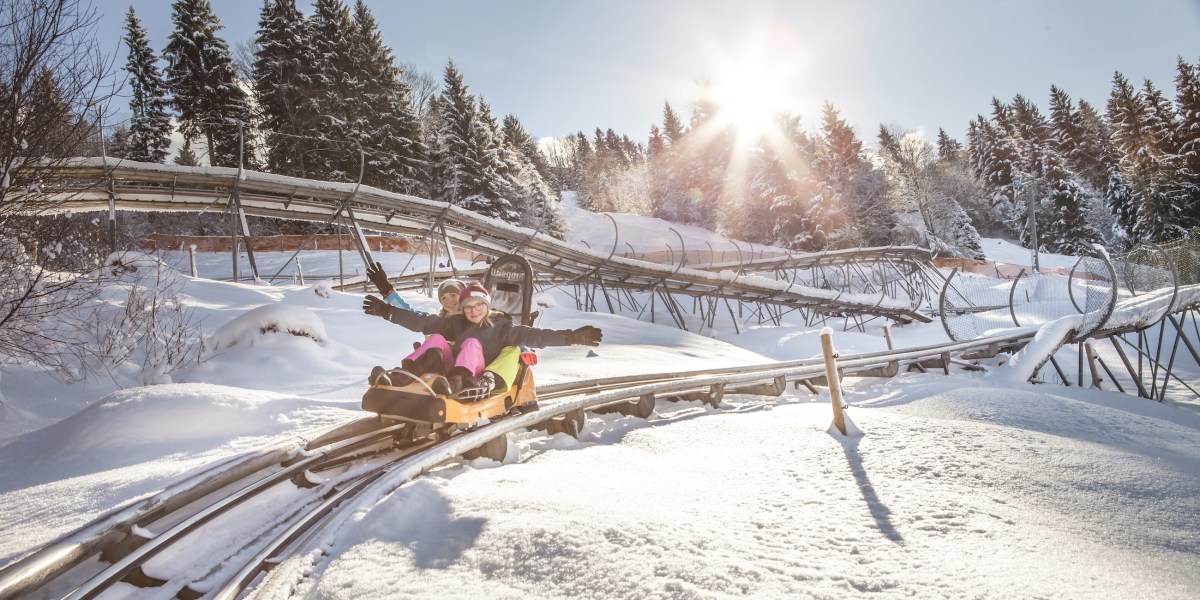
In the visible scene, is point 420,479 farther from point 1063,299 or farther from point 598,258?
point 1063,299

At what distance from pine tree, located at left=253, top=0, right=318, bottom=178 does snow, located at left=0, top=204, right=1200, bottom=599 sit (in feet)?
93.4

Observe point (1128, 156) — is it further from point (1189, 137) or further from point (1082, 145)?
point (1082, 145)

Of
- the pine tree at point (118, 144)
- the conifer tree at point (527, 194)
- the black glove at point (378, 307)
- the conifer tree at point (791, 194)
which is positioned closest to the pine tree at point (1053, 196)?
the conifer tree at point (791, 194)

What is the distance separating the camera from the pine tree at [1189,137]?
34.8 metres

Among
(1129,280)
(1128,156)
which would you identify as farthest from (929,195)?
(1129,280)

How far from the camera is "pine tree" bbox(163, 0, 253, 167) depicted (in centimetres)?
3212

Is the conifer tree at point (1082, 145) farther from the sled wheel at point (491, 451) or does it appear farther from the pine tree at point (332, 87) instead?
the sled wheel at point (491, 451)

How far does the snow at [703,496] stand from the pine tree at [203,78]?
30540 mm

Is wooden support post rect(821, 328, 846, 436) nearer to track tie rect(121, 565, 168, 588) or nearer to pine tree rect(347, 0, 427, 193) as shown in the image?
track tie rect(121, 565, 168, 588)

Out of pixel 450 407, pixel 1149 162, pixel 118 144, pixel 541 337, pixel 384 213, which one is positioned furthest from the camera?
pixel 1149 162

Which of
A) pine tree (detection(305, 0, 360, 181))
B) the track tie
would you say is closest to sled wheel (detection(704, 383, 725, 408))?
the track tie

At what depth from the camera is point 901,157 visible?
205 ft

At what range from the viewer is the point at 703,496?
11.4ft

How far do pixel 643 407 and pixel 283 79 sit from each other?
35138 millimetres
